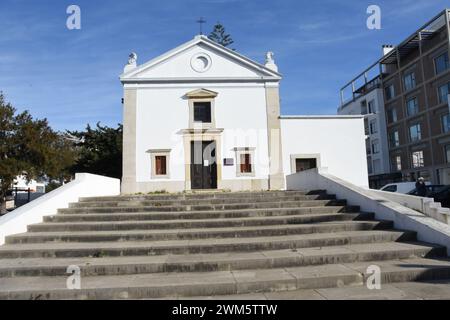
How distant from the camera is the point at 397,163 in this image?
137 ft

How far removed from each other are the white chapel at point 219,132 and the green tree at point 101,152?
8.05 meters

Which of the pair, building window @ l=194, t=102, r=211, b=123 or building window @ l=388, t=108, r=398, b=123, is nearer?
building window @ l=194, t=102, r=211, b=123

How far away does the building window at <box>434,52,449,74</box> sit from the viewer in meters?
33.4

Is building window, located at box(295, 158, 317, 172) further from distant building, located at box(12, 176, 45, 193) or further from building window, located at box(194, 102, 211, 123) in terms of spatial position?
distant building, located at box(12, 176, 45, 193)

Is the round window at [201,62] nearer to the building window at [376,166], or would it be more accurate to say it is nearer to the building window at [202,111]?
the building window at [202,111]

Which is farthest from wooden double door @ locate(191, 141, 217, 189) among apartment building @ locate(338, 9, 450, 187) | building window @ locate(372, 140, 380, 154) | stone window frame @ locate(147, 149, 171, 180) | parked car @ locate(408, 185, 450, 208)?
building window @ locate(372, 140, 380, 154)

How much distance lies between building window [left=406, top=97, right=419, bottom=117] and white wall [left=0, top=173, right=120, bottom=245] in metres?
35.7

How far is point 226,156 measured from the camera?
1802 cm

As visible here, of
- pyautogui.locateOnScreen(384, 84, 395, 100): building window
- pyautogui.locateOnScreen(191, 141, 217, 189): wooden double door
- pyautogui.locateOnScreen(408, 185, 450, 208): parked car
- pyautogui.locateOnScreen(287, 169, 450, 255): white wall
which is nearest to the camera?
pyautogui.locateOnScreen(287, 169, 450, 255): white wall

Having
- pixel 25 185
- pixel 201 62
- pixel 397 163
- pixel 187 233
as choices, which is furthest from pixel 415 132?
pixel 25 185

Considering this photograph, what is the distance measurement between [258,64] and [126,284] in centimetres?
1563

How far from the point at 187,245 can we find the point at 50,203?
458cm
